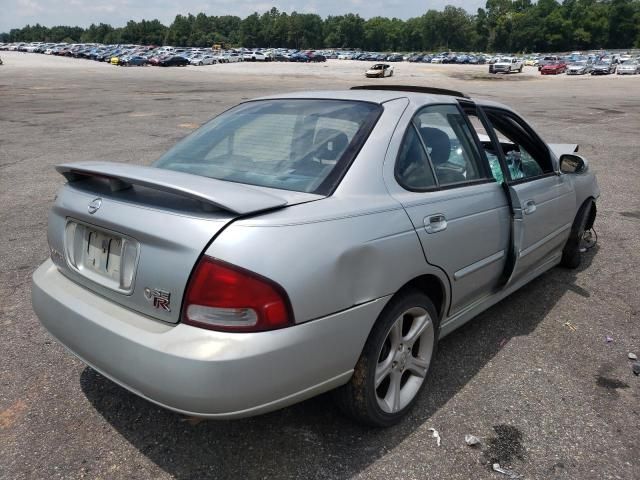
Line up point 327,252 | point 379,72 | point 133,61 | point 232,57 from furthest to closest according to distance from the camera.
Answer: point 232,57 → point 133,61 → point 379,72 → point 327,252

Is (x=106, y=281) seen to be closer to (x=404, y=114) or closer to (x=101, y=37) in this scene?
(x=404, y=114)

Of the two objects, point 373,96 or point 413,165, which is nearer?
point 413,165

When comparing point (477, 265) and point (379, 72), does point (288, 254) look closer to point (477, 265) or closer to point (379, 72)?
point (477, 265)

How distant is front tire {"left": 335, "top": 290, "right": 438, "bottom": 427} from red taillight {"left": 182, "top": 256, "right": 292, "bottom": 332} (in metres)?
0.56

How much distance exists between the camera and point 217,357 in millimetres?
1980

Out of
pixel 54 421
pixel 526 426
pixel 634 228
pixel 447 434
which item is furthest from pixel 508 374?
pixel 634 228

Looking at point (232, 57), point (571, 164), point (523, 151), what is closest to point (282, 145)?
point (523, 151)

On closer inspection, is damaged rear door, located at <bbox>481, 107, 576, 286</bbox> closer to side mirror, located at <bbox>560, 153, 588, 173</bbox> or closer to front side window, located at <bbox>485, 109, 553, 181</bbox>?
front side window, located at <bbox>485, 109, 553, 181</bbox>

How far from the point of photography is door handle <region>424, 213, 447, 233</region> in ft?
8.74

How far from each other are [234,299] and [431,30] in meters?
175

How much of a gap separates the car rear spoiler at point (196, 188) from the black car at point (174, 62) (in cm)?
7099

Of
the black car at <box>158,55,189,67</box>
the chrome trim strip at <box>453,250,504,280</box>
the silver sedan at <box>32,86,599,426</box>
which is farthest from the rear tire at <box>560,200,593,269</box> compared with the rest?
the black car at <box>158,55,189,67</box>

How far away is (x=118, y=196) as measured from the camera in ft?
7.96

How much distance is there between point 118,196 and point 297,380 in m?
1.13
